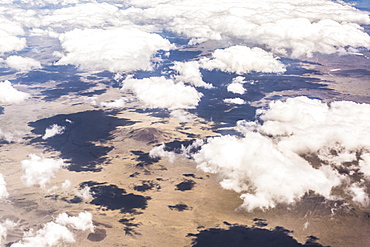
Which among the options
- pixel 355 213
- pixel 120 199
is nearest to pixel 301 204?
pixel 355 213

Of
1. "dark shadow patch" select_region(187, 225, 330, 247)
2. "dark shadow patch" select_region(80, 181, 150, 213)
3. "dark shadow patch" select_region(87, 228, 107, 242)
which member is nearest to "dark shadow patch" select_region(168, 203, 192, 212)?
"dark shadow patch" select_region(80, 181, 150, 213)

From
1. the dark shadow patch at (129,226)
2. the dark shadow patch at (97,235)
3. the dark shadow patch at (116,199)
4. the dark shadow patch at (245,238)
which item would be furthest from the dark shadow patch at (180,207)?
the dark shadow patch at (97,235)

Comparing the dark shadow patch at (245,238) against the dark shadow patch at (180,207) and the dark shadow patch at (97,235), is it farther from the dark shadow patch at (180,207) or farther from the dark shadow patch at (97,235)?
the dark shadow patch at (97,235)

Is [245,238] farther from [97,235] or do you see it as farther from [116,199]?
[116,199]

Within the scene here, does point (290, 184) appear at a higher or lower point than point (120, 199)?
higher

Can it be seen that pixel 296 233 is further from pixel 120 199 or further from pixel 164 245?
pixel 120 199
